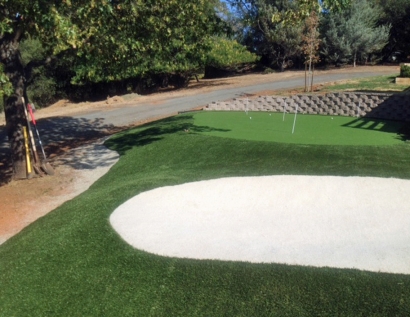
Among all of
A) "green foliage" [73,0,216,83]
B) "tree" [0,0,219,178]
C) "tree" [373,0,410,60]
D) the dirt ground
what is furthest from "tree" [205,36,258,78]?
"tree" [0,0,219,178]

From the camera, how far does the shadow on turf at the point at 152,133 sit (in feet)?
51.6

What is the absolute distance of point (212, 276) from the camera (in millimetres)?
5934

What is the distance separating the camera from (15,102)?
1252 centimetres

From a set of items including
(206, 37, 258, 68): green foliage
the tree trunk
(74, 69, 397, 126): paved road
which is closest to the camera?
the tree trunk

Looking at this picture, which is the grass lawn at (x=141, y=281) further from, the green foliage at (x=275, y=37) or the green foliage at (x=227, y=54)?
the green foliage at (x=275, y=37)

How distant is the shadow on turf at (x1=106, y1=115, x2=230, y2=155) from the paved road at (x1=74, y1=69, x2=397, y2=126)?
4.88m

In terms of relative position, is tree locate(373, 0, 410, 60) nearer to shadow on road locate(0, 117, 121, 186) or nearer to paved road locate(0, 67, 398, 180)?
paved road locate(0, 67, 398, 180)

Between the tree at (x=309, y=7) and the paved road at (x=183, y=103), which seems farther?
the paved road at (x=183, y=103)

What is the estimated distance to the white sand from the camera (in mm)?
6555

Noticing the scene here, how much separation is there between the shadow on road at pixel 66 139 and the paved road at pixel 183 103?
39.9 inches

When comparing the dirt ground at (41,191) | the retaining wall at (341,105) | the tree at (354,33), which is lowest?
the dirt ground at (41,191)

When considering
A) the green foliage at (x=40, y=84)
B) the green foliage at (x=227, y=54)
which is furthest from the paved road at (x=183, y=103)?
the green foliage at (x=40, y=84)

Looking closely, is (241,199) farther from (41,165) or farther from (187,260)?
(41,165)

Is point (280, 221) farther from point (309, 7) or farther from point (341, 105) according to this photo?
point (341, 105)
